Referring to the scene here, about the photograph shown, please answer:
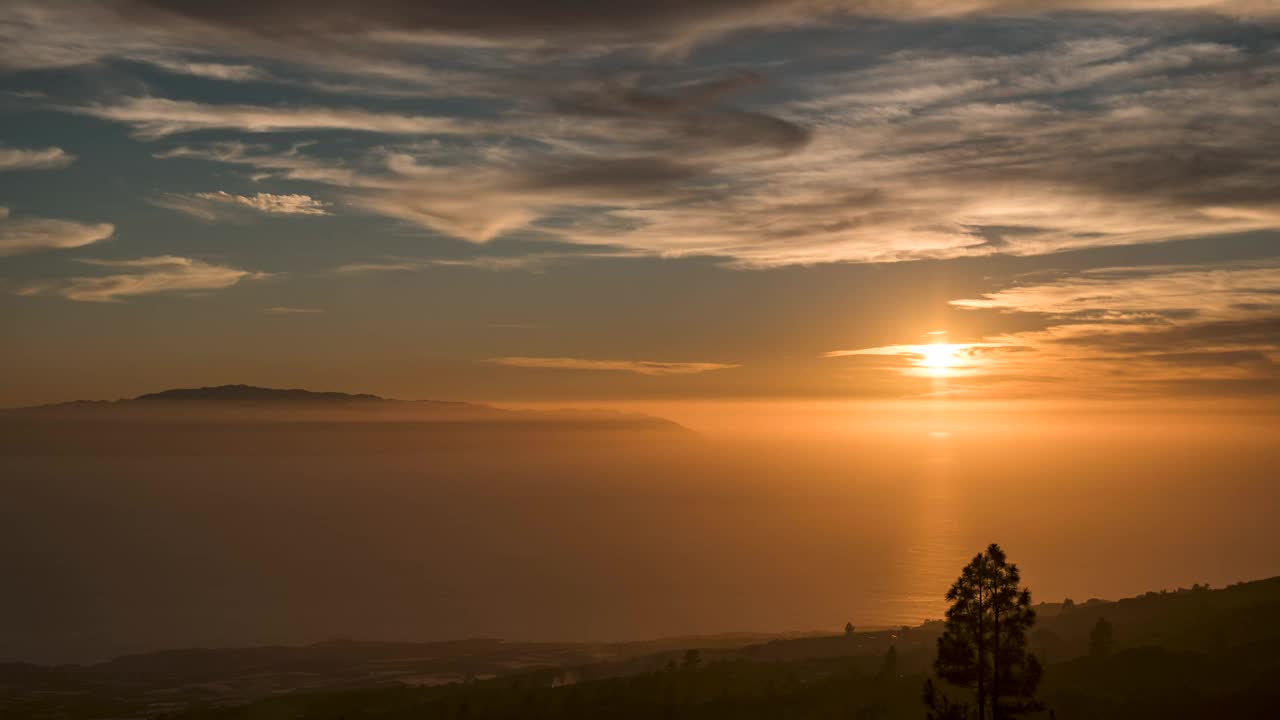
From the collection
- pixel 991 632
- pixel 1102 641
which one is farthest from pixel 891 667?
pixel 991 632

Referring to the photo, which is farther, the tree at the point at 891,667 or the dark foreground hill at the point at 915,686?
the tree at the point at 891,667

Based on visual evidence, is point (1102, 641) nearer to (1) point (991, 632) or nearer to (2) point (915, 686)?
(2) point (915, 686)

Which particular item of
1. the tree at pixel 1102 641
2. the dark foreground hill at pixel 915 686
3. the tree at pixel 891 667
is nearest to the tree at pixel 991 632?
the dark foreground hill at pixel 915 686

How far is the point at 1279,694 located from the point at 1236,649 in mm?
30861

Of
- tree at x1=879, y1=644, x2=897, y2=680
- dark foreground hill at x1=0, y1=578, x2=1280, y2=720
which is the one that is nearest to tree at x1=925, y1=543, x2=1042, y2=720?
dark foreground hill at x1=0, y1=578, x2=1280, y2=720

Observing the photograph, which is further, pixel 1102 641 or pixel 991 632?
pixel 1102 641

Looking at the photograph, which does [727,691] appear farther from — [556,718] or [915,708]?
[915,708]

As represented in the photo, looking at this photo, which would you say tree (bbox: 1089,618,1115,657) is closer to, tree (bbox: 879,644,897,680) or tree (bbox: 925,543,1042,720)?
tree (bbox: 879,644,897,680)

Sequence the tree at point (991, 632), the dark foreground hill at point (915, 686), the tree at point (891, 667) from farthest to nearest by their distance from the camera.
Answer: the tree at point (891, 667) → the dark foreground hill at point (915, 686) → the tree at point (991, 632)

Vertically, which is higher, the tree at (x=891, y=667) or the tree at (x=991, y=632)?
the tree at (x=991, y=632)

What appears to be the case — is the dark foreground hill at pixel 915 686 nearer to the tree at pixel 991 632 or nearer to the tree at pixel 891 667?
the tree at pixel 891 667

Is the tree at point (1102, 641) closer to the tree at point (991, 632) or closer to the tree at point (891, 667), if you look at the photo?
the tree at point (891, 667)

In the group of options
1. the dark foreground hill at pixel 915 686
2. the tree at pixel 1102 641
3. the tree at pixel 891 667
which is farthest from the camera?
the tree at pixel 891 667

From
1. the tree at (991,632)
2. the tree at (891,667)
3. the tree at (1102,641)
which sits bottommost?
the tree at (891,667)
